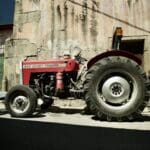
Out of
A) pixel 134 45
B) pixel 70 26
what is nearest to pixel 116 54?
pixel 134 45

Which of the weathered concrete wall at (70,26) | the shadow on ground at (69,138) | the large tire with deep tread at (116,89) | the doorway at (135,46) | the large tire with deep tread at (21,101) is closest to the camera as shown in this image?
the shadow on ground at (69,138)

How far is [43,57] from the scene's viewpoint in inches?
425

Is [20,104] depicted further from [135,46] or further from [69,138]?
[135,46]

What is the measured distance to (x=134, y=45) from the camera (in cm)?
1047

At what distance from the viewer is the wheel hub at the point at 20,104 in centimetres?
757

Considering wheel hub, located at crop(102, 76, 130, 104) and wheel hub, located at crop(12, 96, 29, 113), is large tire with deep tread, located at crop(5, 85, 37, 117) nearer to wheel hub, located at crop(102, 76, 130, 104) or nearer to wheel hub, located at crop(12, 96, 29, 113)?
wheel hub, located at crop(12, 96, 29, 113)

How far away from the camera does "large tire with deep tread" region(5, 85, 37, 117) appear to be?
24.6ft

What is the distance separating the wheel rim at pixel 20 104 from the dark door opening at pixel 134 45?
3809 millimetres

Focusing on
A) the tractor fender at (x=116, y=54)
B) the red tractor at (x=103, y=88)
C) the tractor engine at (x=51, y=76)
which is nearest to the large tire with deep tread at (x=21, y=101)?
the red tractor at (x=103, y=88)

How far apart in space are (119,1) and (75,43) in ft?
5.58

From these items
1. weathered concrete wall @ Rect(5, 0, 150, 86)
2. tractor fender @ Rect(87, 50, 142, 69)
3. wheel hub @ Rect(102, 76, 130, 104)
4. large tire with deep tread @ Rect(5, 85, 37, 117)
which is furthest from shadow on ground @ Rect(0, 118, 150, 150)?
weathered concrete wall @ Rect(5, 0, 150, 86)

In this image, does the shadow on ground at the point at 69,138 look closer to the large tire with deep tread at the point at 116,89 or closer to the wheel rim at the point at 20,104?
the large tire with deep tread at the point at 116,89

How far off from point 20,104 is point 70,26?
3662 mm

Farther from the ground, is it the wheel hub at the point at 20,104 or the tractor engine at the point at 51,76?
the tractor engine at the point at 51,76
